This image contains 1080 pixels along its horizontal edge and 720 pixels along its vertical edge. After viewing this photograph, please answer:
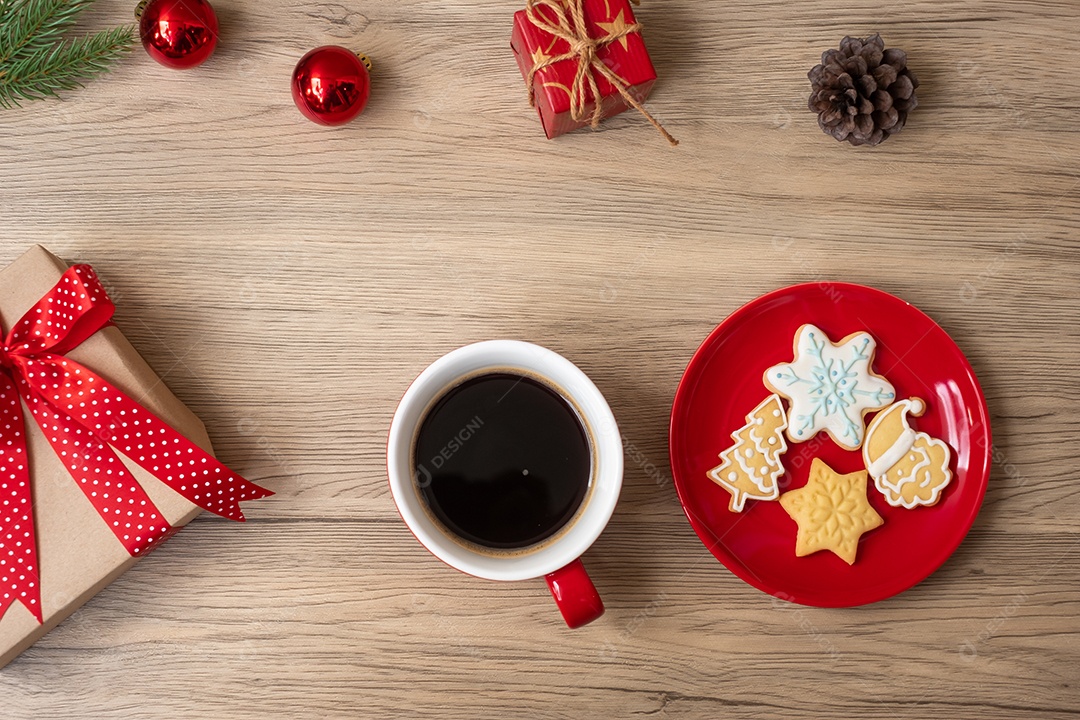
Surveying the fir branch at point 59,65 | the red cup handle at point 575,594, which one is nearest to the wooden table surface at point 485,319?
the fir branch at point 59,65

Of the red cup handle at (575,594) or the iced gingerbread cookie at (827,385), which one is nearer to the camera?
the red cup handle at (575,594)

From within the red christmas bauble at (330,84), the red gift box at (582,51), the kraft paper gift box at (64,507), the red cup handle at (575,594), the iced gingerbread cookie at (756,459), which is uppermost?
the red christmas bauble at (330,84)

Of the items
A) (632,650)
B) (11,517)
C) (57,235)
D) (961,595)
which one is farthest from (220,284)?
(961,595)

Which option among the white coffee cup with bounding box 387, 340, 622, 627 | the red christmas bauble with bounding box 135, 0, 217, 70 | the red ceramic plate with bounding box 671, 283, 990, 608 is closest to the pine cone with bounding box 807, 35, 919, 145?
the red ceramic plate with bounding box 671, 283, 990, 608

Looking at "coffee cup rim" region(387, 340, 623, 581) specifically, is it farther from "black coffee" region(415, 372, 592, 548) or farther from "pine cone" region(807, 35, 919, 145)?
"pine cone" region(807, 35, 919, 145)

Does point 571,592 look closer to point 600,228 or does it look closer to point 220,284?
point 600,228

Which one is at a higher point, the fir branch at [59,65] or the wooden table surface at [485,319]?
the fir branch at [59,65]

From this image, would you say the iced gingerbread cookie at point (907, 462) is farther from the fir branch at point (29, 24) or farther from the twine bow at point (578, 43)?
the fir branch at point (29, 24)
